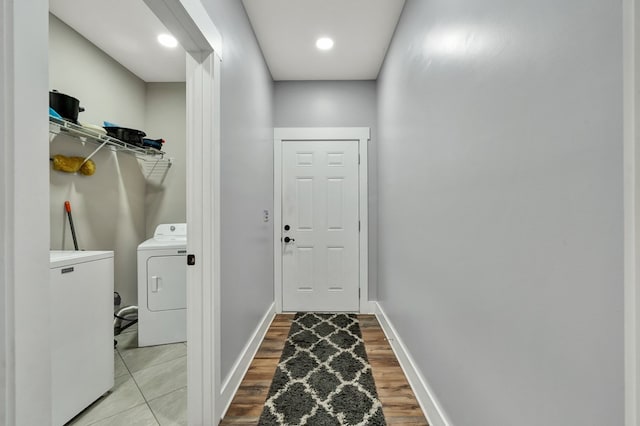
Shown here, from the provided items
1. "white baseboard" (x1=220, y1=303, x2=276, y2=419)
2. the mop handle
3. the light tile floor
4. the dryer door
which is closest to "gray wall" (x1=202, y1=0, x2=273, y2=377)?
"white baseboard" (x1=220, y1=303, x2=276, y2=419)

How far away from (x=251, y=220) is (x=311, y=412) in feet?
4.38

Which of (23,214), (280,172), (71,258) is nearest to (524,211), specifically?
(23,214)

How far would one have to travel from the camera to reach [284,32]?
7.17ft

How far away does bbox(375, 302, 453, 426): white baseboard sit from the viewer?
52.1 inches

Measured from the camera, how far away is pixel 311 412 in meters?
1.51

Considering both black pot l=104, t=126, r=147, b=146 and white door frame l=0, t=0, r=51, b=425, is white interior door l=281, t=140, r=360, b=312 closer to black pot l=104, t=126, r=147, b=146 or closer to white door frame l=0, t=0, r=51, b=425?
black pot l=104, t=126, r=147, b=146

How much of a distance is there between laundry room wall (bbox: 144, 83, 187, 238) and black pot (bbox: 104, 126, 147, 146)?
0.55 meters

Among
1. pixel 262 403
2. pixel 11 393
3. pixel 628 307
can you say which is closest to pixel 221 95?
pixel 11 393

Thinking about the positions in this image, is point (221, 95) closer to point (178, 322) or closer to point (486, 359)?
point (486, 359)

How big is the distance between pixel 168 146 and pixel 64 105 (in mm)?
1168

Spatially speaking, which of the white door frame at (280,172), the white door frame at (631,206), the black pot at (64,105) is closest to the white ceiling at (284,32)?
the white door frame at (280,172)

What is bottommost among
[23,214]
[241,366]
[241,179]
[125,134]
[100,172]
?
[241,366]

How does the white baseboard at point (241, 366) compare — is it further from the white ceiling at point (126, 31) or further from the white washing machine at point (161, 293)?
the white ceiling at point (126, 31)

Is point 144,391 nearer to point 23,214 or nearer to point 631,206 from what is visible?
point 23,214
